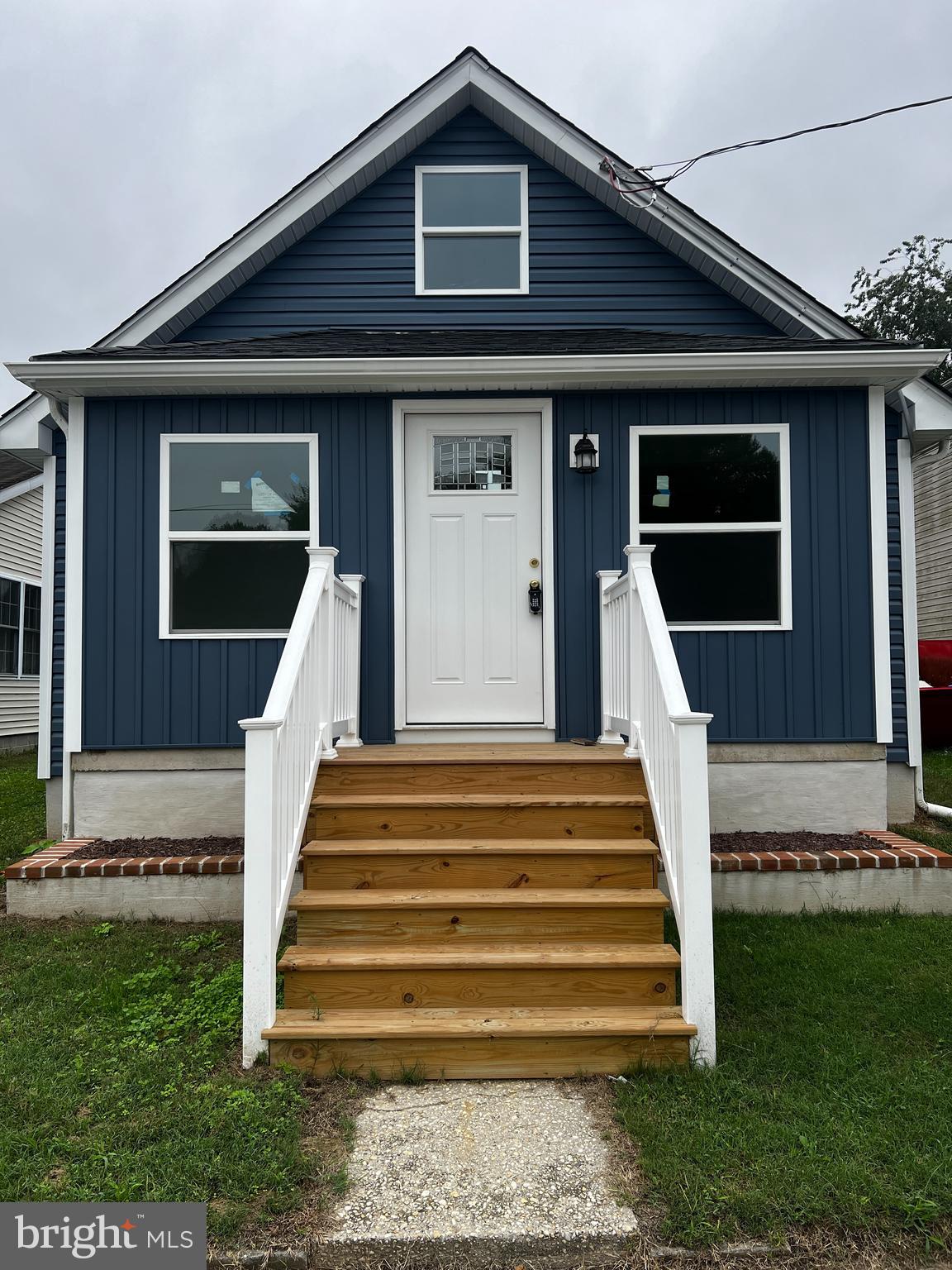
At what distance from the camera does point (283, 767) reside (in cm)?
334

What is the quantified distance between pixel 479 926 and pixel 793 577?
316 centimetres

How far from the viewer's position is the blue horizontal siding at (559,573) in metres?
5.28

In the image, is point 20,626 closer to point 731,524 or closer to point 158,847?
point 158,847

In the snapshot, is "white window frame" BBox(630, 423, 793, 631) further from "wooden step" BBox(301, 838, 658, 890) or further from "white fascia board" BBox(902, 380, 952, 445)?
"wooden step" BBox(301, 838, 658, 890)

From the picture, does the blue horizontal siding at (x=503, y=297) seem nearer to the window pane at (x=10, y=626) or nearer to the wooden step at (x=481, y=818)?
the wooden step at (x=481, y=818)

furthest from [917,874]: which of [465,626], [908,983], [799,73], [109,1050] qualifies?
[799,73]

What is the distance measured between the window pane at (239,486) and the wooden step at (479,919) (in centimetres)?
276

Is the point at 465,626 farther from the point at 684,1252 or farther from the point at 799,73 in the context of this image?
the point at 799,73

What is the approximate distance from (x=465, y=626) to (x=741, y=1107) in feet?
10.7

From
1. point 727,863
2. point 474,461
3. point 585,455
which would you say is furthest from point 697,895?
point 474,461

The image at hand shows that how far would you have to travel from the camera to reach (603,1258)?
2.11 meters

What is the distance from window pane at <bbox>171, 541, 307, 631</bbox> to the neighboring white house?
7.31m

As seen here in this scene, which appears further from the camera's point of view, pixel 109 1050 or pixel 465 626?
pixel 465 626

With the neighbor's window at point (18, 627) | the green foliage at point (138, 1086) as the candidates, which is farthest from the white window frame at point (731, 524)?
the neighbor's window at point (18, 627)
